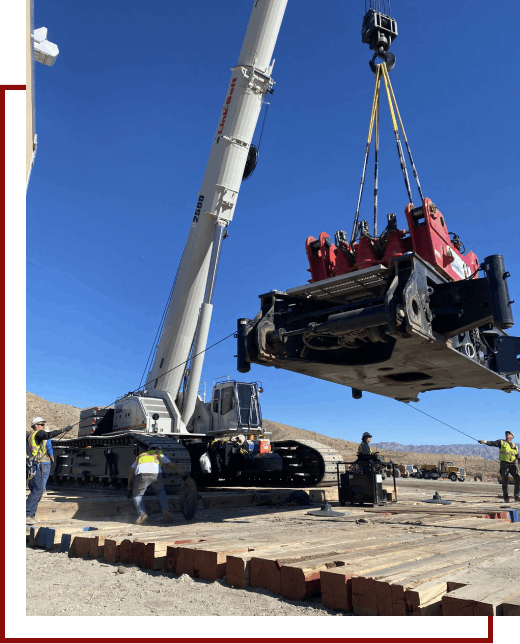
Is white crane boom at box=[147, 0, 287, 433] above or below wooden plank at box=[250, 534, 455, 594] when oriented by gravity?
above

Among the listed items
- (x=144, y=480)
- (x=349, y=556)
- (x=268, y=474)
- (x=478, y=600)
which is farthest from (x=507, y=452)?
(x=478, y=600)

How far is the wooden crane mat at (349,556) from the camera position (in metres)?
2.90

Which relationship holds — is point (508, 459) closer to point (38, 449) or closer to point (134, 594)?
point (38, 449)

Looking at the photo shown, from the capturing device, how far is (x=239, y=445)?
40.9 feet

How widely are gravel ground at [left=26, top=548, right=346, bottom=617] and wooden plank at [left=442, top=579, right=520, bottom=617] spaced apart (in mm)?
809

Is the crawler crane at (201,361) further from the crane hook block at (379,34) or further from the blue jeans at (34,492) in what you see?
the crane hook block at (379,34)

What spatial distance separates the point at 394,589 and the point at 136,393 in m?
10.7

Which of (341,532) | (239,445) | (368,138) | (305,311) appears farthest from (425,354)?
(239,445)

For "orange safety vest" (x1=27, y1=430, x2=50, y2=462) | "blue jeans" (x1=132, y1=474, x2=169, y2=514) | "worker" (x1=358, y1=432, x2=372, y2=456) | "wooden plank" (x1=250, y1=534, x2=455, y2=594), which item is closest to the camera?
"wooden plank" (x1=250, y1=534, x2=455, y2=594)

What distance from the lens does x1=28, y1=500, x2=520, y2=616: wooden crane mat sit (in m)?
2.90

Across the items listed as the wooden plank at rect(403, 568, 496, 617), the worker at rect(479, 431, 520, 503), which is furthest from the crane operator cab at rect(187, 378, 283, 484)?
the wooden plank at rect(403, 568, 496, 617)

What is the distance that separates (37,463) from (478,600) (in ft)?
23.3

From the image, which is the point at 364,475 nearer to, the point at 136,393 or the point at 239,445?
the point at 239,445

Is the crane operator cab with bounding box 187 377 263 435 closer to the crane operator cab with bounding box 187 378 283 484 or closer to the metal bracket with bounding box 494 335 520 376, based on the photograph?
the crane operator cab with bounding box 187 378 283 484
